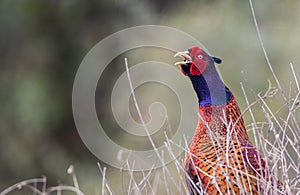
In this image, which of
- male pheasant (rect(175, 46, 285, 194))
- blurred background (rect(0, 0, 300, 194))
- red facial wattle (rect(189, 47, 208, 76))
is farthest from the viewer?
blurred background (rect(0, 0, 300, 194))

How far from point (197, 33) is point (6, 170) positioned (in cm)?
306

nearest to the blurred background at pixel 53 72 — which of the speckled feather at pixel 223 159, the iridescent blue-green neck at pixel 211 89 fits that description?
the iridescent blue-green neck at pixel 211 89

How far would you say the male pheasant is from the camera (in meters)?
2.96

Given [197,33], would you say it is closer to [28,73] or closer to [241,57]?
[241,57]

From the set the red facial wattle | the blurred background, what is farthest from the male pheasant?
the blurred background

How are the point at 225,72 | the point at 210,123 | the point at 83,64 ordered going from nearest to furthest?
1. the point at 210,123
2. the point at 225,72
3. the point at 83,64

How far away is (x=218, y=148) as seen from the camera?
3258mm

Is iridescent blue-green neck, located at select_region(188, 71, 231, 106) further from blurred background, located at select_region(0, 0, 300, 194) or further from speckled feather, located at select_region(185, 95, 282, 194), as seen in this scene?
blurred background, located at select_region(0, 0, 300, 194)

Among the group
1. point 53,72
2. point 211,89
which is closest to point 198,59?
point 211,89

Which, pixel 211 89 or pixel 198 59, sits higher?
pixel 198 59

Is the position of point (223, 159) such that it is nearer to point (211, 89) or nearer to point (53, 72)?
point (211, 89)

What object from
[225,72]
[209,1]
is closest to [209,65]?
[225,72]

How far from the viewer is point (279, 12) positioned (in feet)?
28.2

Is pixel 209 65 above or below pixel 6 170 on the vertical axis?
above
